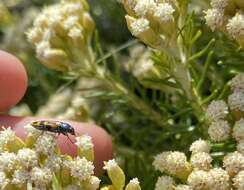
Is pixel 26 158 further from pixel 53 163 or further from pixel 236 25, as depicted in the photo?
pixel 236 25

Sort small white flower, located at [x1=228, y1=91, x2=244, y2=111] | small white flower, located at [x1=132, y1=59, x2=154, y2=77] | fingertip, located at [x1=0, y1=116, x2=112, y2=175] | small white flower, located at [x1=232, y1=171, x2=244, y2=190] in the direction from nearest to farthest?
small white flower, located at [x1=232, y1=171, x2=244, y2=190], small white flower, located at [x1=228, y1=91, x2=244, y2=111], fingertip, located at [x1=0, y1=116, x2=112, y2=175], small white flower, located at [x1=132, y1=59, x2=154, y2=77]

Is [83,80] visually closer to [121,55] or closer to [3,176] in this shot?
[121,55]

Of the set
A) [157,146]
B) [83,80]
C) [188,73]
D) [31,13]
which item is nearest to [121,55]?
[83,80]

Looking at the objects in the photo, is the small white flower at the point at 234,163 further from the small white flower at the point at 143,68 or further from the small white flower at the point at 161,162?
the small white flower at the point at 143,68

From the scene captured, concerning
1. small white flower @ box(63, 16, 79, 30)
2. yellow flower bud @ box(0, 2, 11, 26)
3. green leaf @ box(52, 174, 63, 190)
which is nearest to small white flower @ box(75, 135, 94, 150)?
green leaf @ box(52, 174, 63, 190)

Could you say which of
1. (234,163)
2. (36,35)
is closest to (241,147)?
(234,163)

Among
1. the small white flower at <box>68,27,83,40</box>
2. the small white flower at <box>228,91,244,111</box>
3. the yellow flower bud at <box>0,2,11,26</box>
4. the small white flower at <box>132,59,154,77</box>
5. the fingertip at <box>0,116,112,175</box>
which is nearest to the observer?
the small white flower at <box>228,91,244,111</box>

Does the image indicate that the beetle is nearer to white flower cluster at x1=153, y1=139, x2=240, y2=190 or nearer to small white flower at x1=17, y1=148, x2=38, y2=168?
small white flower at x1=17, y1=148, x2=38, y2=168
